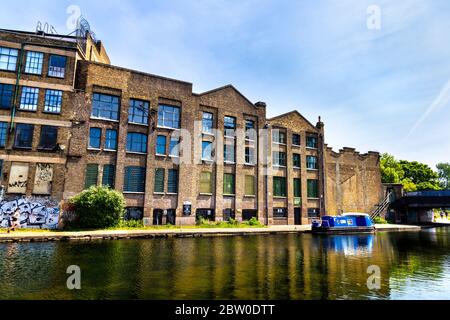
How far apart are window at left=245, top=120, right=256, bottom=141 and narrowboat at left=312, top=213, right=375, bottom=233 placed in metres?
12.8

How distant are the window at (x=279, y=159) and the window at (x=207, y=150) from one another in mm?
9512

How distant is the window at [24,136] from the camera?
24391mm

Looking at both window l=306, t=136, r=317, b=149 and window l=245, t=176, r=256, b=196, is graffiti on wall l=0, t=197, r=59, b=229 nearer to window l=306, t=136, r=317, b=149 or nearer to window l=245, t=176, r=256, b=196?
window l=245, t=176, r=256, b=196

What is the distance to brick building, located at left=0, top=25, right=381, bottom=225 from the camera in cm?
2494

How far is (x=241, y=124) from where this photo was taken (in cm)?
3556

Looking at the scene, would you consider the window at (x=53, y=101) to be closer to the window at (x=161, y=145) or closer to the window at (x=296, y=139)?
the window at (x=161, y=145)

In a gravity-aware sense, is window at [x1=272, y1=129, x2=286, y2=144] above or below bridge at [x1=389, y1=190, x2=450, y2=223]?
above

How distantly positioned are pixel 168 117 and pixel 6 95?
46.7ft

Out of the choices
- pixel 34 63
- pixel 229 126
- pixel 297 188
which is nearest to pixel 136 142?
pixel 34 63

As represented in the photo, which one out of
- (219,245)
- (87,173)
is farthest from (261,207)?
(87,173)

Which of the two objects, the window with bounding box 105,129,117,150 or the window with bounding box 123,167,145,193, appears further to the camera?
the window with bounding box 123,167,145,193

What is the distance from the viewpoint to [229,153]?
3438cm

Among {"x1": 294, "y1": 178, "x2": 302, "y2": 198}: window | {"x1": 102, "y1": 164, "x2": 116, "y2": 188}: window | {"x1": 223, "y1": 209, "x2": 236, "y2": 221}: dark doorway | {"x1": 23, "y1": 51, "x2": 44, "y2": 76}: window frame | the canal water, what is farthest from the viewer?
{"x1": 294, "y1": 178, "x2": 302, "y2": 198}: window

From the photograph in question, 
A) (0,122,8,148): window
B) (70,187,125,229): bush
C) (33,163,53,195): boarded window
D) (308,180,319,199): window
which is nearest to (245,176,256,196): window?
(308,180,319,199): window
